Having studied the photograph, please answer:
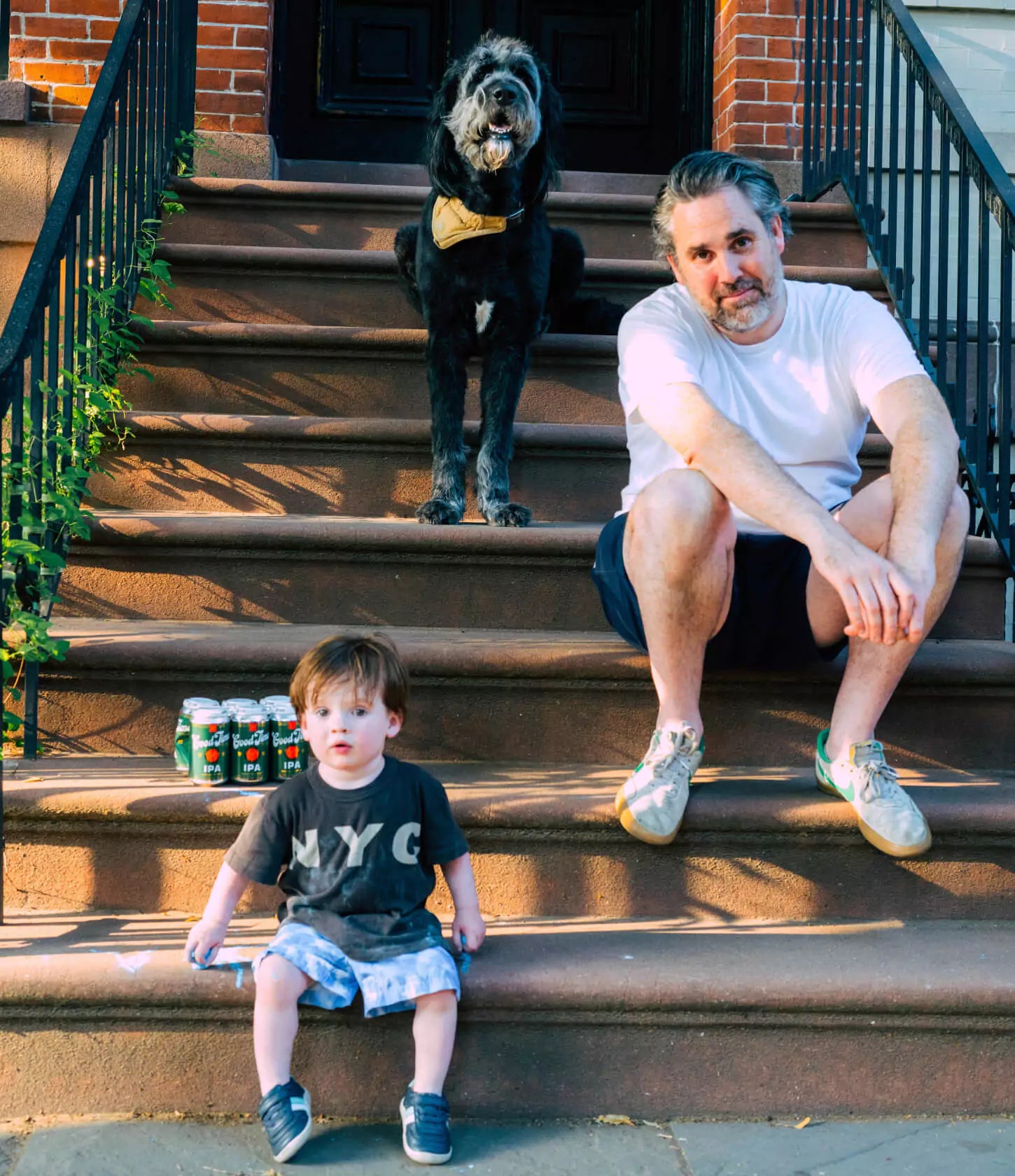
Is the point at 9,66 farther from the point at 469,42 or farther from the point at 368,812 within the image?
the point at 368,812

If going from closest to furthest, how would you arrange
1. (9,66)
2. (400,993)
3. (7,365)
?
(400,993) → (7,365) → (9,66)

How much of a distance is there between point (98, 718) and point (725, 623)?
1.14 metres

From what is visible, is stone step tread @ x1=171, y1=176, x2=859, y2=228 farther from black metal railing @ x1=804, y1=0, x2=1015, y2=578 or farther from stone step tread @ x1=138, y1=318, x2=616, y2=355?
stone step tread @ x1=138, y1=318, x2=616, y2=355

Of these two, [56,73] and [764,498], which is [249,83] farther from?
[764,498]

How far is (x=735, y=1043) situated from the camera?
170cm

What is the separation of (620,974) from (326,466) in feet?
5.02

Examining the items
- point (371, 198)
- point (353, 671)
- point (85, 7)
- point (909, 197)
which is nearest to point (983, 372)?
point (909, 197)

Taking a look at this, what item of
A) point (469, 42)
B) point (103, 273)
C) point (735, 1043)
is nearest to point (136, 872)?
point (735, 1043)

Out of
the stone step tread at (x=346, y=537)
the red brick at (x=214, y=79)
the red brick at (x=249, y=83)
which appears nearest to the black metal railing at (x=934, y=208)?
the stone step tread at (x=346, y=537)

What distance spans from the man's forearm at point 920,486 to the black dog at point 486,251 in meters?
1.01

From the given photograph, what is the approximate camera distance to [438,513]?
2.77 meters

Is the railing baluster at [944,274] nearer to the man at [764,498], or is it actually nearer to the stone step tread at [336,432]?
the stone step tread at [336,432]

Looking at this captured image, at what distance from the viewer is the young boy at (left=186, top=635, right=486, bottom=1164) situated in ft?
5.33

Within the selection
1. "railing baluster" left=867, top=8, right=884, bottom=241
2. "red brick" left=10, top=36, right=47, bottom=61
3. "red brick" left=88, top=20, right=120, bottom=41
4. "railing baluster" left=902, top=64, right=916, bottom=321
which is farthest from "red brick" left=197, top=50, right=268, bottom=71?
"railing baluster" left=902, top=64, right=916, bottom=321
